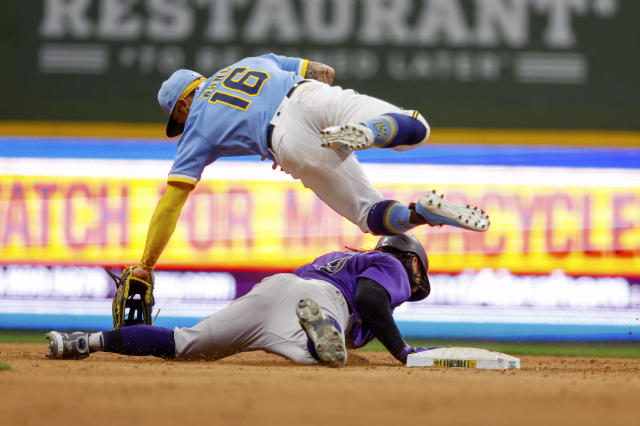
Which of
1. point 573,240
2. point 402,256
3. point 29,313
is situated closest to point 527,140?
point 573,240

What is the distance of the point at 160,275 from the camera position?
718 cm

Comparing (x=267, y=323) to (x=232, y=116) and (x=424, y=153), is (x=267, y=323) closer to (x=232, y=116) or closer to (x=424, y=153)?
(x=232, y=116)

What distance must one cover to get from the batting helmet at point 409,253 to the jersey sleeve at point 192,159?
1029 mm

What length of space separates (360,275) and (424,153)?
317cm

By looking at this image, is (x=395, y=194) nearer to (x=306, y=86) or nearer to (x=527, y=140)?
(x=527, y=140)

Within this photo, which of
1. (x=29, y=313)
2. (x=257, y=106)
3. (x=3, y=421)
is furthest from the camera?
(x=29, y=313)

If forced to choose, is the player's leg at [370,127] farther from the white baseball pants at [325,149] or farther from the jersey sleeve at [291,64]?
the jersey sleeve at [291,64]

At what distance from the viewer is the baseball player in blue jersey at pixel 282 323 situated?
4367mm

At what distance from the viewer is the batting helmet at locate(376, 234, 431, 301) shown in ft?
15.8

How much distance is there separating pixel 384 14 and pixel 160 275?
8.95 ft

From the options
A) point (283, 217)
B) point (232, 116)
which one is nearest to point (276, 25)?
point (283, 217)

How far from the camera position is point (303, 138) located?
4582 mm

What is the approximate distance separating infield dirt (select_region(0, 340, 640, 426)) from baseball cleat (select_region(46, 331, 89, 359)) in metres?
0.14

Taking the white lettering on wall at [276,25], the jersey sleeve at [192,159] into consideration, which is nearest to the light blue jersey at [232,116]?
the jersey sleeve at [192,159]
